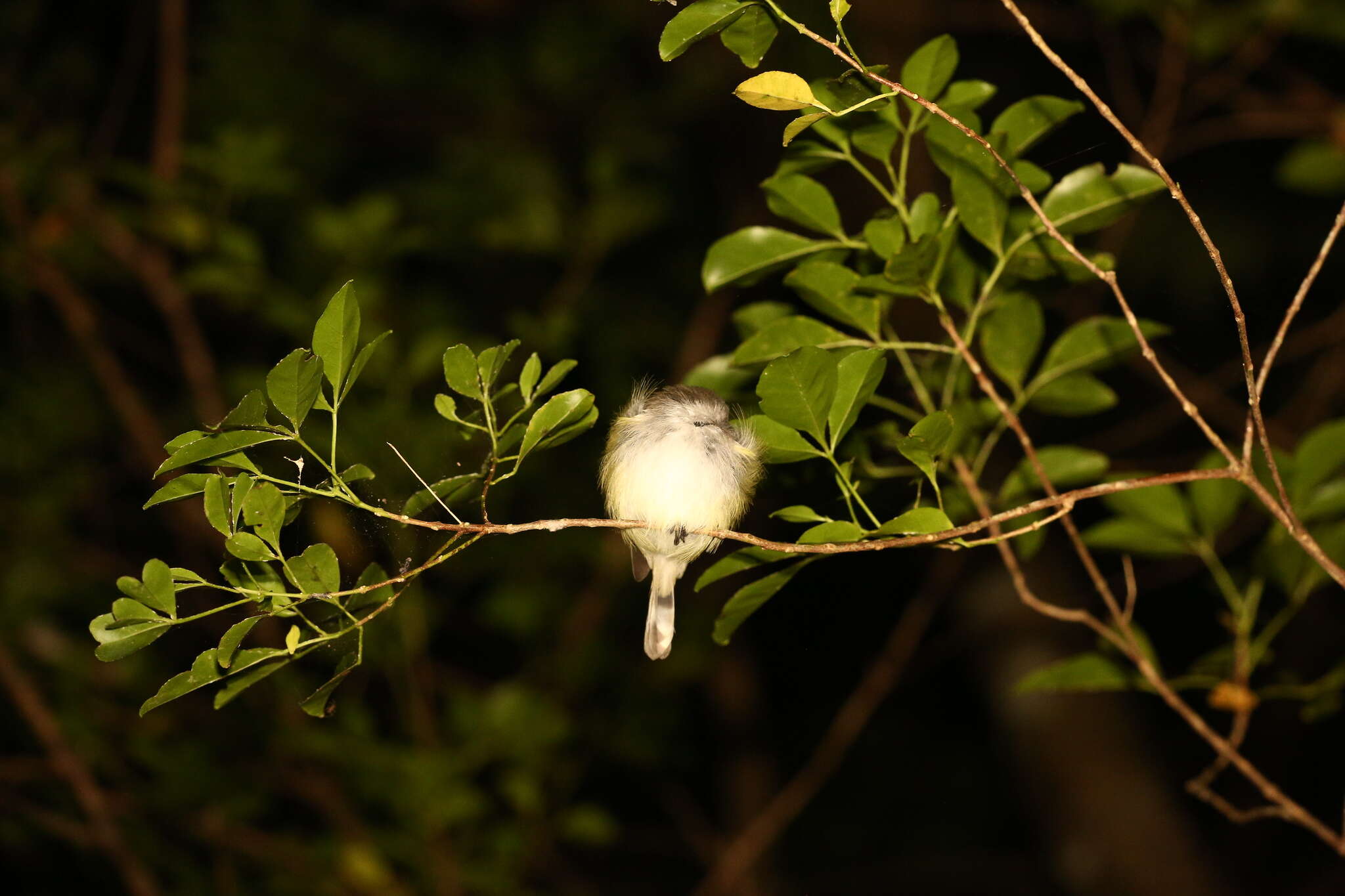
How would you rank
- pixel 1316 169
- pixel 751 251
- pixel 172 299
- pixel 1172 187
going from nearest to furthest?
1. pixel 1172 187
2. pixel 751 251
3. pixel 1316 169
4. pixel 172 299

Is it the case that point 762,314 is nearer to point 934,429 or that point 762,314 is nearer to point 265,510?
point 934,429

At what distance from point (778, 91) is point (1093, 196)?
0.72 meters

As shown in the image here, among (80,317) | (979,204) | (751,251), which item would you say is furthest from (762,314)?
(80,317)

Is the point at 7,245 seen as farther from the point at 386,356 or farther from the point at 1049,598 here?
the point at 1049,598

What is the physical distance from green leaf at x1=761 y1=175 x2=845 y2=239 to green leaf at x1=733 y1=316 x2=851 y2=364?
0.18 m

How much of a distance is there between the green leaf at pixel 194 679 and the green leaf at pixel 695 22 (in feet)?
3.53

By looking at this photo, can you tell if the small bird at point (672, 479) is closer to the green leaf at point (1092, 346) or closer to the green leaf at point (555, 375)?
the green leaf at point (1092, 346)

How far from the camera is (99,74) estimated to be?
6797 mm

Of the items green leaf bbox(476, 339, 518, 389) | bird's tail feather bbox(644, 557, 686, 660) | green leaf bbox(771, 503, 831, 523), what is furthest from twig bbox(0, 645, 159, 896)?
green leaf bbox(771, 503, 831, 523)

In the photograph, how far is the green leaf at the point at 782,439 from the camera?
176 centimetres

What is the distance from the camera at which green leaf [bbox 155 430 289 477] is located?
156 cm

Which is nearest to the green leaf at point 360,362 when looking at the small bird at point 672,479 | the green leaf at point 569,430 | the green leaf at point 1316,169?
the green leaf at point 569,430

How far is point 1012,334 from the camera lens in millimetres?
2285

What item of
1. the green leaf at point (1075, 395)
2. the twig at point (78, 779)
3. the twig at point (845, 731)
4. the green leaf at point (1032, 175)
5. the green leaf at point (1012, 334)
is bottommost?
the twig at point (845, 731)
